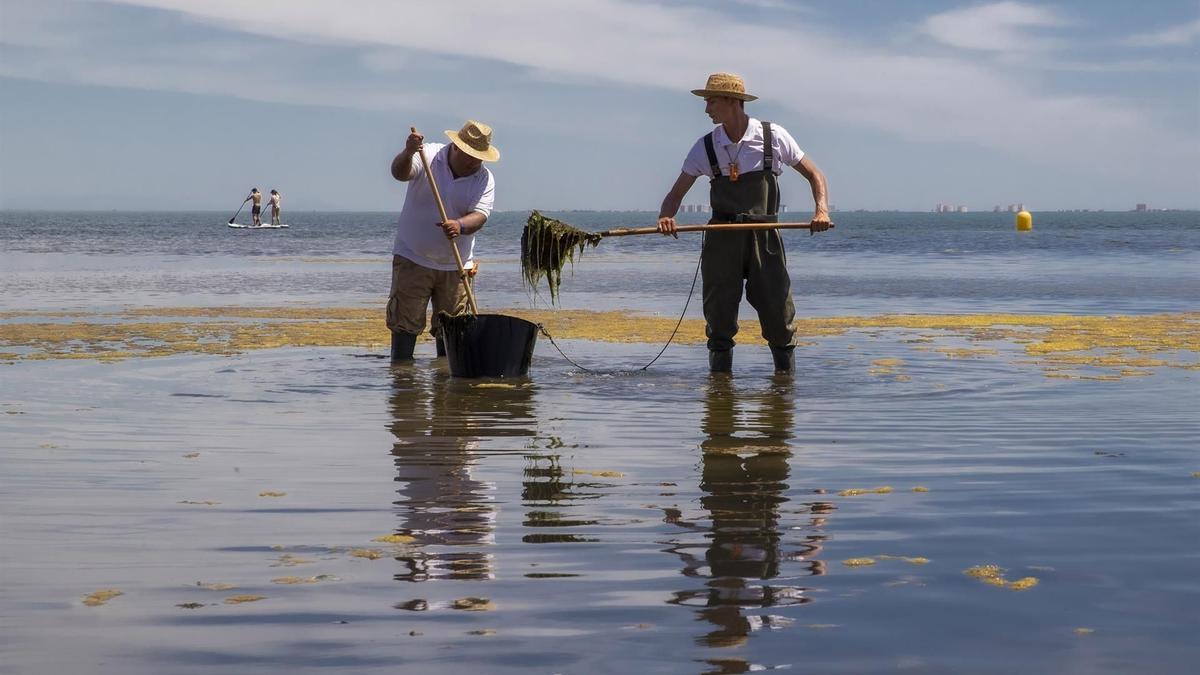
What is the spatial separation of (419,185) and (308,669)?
6217 mm

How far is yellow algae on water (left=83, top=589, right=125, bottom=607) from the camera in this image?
3.67 metres

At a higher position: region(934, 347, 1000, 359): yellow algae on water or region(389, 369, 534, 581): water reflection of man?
region(934, 347, 1000, 359): yellow algae on water

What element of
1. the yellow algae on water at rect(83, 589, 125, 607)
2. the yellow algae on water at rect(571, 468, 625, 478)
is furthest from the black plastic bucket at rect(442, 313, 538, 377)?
the yellow algae on water at rect(83, 589, 125, 607)

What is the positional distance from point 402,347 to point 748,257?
2.60 m

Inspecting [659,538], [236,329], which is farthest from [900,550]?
[236,329]

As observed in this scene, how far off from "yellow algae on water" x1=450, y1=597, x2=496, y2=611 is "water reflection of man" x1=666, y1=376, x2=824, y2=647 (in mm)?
479

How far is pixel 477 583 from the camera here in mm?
3859

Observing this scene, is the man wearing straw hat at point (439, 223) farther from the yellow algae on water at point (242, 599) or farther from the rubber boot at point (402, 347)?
the yellow algae on water at point (242, 599)

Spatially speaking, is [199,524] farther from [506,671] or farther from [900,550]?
[900,550]

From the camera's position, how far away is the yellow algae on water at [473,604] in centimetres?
361

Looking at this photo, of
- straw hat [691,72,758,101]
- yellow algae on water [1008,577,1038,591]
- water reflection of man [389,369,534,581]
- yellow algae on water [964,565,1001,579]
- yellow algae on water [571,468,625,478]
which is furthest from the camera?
straw hat [691,72,758,101]

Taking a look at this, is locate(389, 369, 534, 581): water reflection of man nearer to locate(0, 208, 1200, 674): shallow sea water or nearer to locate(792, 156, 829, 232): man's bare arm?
locate(0, 208, 1200, 674): shallow sea water

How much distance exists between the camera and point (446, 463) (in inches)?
233

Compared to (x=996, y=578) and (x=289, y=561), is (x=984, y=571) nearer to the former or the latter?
(x=996, y=578)
